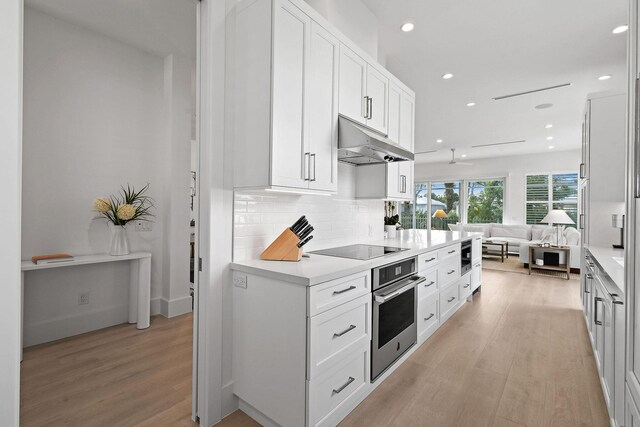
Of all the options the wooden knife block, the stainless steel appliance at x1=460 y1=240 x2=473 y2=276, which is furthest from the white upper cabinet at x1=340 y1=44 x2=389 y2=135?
the stainless steel appliance at x1=460 y1=240 x2=473 y2=276

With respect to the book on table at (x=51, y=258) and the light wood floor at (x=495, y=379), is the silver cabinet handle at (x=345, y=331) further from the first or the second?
the book on table at (x=51, y=258)

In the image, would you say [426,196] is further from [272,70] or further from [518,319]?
[272,70]

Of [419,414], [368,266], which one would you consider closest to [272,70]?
[368,266]

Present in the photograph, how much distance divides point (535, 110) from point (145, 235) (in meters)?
6.25

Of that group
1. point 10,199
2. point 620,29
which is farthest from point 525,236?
point 10,199

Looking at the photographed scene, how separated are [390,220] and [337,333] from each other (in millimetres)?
2317

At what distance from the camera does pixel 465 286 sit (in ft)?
12.6

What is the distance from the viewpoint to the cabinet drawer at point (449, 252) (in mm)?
3047

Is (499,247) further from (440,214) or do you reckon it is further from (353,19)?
(353,19)

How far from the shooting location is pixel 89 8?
2.75m

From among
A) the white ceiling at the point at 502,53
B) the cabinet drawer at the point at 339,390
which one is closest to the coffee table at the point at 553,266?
the white ceiling at the point at 502,53

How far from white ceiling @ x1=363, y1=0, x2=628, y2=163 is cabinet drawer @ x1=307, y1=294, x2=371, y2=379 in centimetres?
264

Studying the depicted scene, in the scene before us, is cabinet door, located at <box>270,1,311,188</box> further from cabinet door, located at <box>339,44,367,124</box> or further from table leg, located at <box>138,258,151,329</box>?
table leg, located at <box>138,258,151,329</box>

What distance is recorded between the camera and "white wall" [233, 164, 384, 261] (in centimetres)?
201
